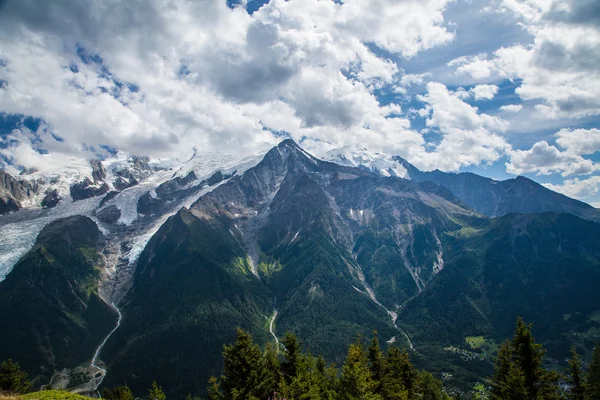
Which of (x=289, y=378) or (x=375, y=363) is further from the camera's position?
(x=375, y=363)

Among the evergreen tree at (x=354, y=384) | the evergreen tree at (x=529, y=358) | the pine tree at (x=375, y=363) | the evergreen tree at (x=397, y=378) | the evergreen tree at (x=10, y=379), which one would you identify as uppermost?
the evergreen tree at (x=529, y=358)

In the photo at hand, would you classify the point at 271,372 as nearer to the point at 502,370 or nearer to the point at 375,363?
the point at 375,363

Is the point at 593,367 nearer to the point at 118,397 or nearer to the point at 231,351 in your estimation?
the point at 231,351

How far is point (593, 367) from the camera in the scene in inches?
2643

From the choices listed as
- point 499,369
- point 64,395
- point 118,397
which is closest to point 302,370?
point 64,395

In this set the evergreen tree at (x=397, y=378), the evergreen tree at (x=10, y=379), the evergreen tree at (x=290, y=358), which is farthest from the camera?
the evergreen tree at (x=10, y=379)

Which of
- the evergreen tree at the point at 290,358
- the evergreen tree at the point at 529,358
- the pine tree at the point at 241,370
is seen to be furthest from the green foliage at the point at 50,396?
the evergreen tree at the point at 529,358


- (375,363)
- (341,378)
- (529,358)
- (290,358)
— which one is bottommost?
(375,363)

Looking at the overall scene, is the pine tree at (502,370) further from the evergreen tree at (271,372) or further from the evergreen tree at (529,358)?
the evergreen tree at (271,372)

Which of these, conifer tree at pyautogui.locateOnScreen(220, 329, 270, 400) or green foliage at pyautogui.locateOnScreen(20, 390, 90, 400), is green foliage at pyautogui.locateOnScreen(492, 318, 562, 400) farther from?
green foliage at pyautogui.locateOnScreen(20, 390, 90, 400)

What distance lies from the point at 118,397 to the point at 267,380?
229 ft

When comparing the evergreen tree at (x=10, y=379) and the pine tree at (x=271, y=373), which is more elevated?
the pine tree at (x=271, y=373)

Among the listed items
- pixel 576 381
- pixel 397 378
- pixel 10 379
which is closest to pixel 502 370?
pixel 576 381

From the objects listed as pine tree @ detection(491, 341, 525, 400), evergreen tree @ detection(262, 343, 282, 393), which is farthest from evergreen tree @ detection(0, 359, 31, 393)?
pine tree @ detection(491, 341, 525, 400)
